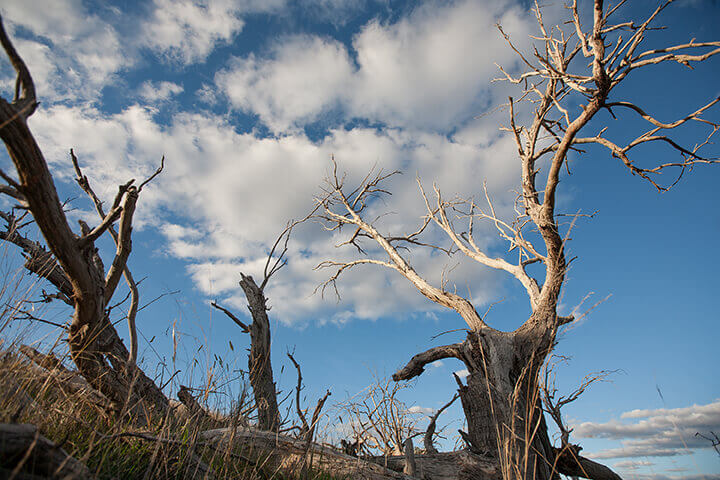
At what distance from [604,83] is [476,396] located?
4.90 meters

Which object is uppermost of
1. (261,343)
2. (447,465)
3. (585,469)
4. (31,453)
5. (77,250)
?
(261,343)

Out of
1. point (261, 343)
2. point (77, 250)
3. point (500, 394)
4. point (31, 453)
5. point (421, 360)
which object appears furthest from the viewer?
point (421, 360)

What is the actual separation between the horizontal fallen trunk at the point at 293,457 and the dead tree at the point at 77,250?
37.4 inches

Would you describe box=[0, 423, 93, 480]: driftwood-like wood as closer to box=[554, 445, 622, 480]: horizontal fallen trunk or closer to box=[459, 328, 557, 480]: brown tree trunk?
box=[459, 328, 557, 480]: brown tree trunk

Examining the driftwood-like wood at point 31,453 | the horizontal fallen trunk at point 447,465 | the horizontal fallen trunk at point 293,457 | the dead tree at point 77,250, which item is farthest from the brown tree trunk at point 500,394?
the driftwood-like wood at point 31,453

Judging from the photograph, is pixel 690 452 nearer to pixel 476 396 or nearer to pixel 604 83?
pixel 476 396

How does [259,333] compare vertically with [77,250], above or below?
above

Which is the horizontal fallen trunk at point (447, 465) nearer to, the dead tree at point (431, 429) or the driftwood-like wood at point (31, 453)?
the dead tree at point (431, 429)

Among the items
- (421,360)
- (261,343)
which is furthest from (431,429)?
(261,343)

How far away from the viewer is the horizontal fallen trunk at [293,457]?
3486 millimetres

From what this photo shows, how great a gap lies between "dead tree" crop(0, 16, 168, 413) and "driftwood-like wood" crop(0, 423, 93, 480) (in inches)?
19.2

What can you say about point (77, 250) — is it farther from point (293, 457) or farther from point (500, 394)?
point (500, 394)

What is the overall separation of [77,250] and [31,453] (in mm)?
1873

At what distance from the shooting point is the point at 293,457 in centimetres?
361
